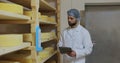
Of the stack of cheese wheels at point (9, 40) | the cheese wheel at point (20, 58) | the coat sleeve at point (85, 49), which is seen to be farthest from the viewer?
the coat sleeve at point (85, 49)

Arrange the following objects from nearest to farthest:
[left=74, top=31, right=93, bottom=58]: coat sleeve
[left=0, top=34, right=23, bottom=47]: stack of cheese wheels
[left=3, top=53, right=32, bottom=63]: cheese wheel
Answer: [left=0, top=34, right=23, bottom=47]: stack of cheese wheels
[left=3, top=53, right=32, bottom=63]: cheese wheel
[left=74, top=31, right=93, bottom=58]: coat sleeve

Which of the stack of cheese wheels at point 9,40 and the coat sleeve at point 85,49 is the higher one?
the stack of cheese wheels at point 9,40

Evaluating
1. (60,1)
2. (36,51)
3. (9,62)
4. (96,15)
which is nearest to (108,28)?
(96,15)

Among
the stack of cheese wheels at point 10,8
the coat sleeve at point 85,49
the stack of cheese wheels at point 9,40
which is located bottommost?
the coat sleeve at point 85,49

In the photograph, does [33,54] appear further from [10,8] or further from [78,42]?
[78,42]

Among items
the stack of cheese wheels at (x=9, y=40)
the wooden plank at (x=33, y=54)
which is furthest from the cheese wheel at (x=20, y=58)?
the stack of cheese wheels at (x=9, y=40)

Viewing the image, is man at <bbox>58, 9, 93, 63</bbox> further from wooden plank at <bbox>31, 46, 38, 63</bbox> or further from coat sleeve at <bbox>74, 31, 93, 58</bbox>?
wooden plank at <bbox>31, 46, 38, 63</bbox>

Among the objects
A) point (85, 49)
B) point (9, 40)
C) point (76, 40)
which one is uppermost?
point (9, 40)

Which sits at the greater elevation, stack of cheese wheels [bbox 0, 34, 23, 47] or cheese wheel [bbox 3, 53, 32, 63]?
stack of cheese wheels [bbox 0, 34, 23, 47]

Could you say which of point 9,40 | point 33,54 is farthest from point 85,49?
point 9,40

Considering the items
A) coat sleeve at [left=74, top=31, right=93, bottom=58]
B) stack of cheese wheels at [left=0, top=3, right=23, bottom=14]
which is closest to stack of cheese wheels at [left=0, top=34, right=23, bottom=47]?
stack of cheese wheels at [left=0, top=3, right=23, bottom=14]

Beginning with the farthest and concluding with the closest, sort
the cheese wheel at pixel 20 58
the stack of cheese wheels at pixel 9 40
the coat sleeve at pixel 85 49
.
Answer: the coat sleeve at pixel 85 49
the cheese wheel at pixel 20 58
the stack of cheese wheels at pixel 9 40

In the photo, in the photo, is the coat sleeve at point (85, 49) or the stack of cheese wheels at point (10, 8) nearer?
the stack of cheese wheels at point (10, 8)

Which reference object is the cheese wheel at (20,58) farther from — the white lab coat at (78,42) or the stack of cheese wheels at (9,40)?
the white lab coat at (78,42)
